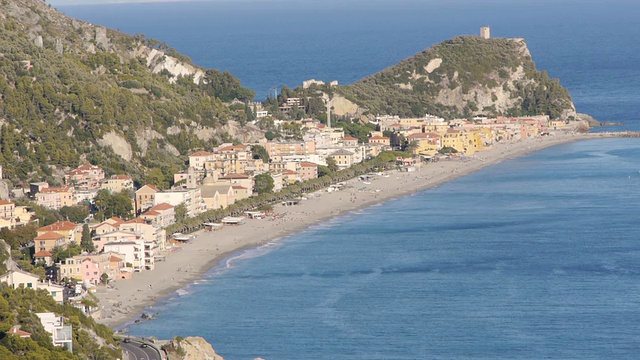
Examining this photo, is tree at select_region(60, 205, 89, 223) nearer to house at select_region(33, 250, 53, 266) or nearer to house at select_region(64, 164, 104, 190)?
house at select_region(64, 164, 104, 190)

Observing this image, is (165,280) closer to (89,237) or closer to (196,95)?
(89,237)

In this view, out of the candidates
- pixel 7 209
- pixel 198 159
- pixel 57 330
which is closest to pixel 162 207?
pixel 7 209

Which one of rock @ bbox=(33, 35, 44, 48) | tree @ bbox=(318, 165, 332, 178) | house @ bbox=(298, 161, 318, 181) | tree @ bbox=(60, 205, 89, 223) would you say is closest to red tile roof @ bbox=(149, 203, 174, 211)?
tree @ bbox=(60, 205, 89, 223)

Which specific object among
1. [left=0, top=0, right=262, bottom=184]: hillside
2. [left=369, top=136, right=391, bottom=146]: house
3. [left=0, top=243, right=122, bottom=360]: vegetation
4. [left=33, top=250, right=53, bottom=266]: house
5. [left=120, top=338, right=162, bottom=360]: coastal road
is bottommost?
[left=120, top=338, right=162, bottom=360]: coastal road

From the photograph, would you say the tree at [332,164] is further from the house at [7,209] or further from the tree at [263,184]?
the house at [7,209]

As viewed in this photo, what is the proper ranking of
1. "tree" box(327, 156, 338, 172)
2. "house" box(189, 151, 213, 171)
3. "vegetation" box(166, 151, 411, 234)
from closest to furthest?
"vegetation" box(166, 151, 411, 234), "house" box(189, 151, 213, 171), "tree" box(327, 156, 338, 172)

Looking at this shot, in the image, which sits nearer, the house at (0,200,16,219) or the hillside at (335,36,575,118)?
the house at (0,200,16,219)
